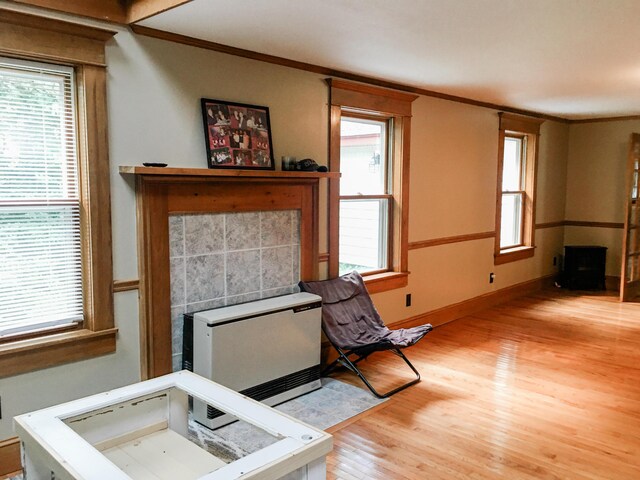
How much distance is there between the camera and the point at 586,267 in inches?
273

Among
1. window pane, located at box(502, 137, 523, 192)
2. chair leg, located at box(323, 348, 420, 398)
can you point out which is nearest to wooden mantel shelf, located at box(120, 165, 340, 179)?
chair leg, located at box(323, 348, 420, 398)

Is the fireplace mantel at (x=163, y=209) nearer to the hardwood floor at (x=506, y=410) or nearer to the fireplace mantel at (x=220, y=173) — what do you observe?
the fireplace mantel at (x=220, y=173)

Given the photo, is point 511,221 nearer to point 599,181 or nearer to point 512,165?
point 512,165

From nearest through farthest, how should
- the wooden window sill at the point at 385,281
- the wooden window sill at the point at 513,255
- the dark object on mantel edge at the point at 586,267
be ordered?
1. the wooden window sill at the point at 385,281
2. the wooden window sill at the point at 513,255
3. the dark object on mantel edge at the point at 586,267

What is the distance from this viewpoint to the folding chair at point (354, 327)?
11.8ft

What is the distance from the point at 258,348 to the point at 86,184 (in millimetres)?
1329

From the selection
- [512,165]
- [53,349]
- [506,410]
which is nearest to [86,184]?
[53,349]

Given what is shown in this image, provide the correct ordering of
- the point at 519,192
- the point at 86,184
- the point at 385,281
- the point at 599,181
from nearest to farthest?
the point at 86,184 < the point at 385,281 < the point at 519,192 < the point at 599,181

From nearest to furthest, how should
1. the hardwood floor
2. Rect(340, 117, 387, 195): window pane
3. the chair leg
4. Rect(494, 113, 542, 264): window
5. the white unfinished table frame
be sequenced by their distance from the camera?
1. the white unfinished table frame
2. the hardwood floor
3. the chair leg
4. Rect(340, 117, 387, 195): window pane
5. Rect(494, 113, 542, 264): window

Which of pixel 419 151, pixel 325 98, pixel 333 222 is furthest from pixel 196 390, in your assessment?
pixel 419 151

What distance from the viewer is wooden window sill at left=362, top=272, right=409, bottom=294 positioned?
14.6 ft

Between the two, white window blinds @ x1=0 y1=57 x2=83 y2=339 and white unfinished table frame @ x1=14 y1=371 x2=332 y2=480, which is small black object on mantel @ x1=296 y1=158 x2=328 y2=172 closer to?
white window blinds @ x1=0 y1=57 x2=83 y2=339

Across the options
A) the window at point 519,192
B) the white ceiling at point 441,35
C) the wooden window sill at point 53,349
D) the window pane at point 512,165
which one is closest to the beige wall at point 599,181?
the window at point 519,192

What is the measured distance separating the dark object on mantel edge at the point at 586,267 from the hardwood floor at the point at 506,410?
5.62 ft
